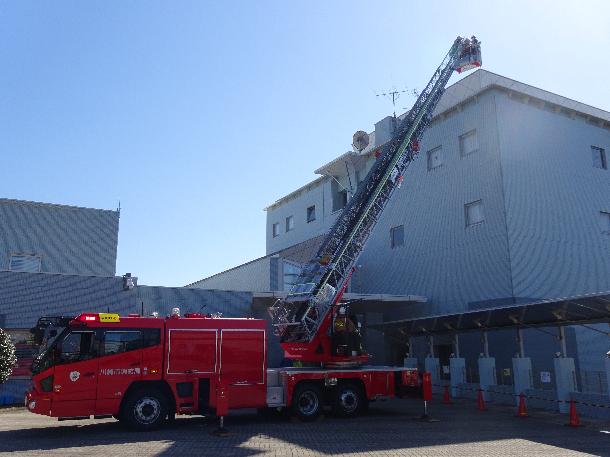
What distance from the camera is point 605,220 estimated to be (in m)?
31.0

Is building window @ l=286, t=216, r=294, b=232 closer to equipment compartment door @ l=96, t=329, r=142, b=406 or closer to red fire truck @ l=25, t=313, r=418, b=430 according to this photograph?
red fire truck @ l=25, t=313, r=418, b=430

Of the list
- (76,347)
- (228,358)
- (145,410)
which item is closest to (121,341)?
(76,347)

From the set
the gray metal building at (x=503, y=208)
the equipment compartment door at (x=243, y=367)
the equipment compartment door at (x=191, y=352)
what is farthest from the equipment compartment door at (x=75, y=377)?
the gray metal building at (x=503, y=208)

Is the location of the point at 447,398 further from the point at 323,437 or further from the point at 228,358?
the point at 228,358

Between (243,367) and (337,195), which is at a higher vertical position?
(337,195)

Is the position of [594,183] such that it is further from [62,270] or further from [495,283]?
[62,270]

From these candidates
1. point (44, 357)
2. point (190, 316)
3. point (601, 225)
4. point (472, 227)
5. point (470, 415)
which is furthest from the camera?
point (601, 225)

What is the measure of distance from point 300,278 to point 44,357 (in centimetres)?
842

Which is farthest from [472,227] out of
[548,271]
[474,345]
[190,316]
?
[190,316]

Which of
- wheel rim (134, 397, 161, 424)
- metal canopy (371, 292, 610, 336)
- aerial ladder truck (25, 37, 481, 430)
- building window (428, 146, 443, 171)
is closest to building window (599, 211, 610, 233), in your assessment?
building window (428, 146, 443, 171)

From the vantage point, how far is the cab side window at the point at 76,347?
45.9 feet

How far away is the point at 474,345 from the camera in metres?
27.3

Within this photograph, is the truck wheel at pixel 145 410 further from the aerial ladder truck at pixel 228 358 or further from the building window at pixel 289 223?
the building window at pixel 289 223

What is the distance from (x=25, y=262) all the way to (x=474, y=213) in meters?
24.1
